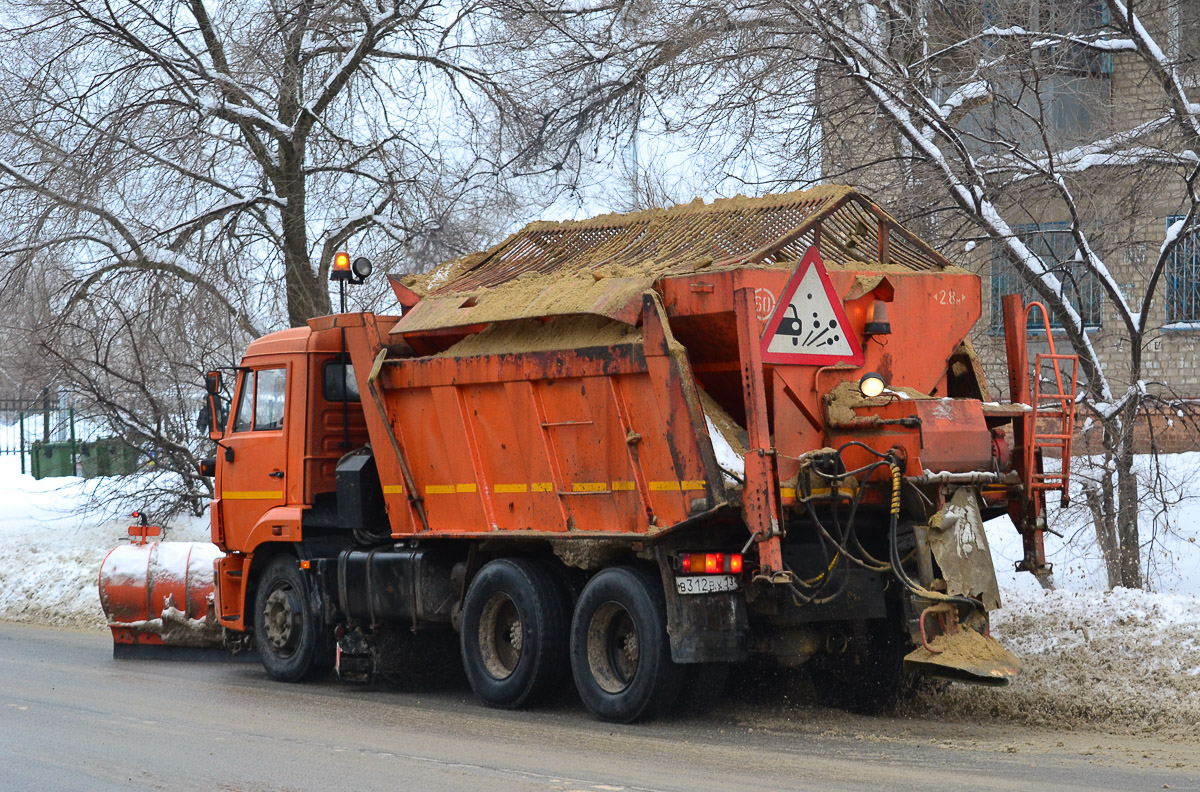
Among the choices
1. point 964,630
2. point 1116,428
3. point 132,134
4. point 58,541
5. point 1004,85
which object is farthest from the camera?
point 58,541

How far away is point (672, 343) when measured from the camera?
7887 mm

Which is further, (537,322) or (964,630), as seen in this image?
(537,322)

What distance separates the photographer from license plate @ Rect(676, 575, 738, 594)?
25.5ft

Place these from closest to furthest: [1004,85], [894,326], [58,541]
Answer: [894,326] → [1004,85] → [58,541]

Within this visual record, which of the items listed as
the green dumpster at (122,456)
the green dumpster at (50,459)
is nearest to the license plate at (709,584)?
the green dumpster at (122,456)

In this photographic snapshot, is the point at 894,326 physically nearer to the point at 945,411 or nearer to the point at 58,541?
the point at 945,411

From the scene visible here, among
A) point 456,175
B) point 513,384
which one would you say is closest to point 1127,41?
point 513,384

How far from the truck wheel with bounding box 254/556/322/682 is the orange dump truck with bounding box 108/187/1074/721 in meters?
0.35

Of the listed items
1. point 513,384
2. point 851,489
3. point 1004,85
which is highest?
point 1004,85

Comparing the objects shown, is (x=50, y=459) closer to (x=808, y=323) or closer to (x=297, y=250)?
(x=297, y=250)

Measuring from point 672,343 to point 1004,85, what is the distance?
646cm

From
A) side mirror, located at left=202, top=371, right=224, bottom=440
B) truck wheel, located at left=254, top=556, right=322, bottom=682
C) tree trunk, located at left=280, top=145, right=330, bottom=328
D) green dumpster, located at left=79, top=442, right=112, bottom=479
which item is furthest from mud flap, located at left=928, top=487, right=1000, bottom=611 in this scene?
green dumpster, located at left=79, top=442, right=112, bottom=479

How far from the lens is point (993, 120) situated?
41.5 ft

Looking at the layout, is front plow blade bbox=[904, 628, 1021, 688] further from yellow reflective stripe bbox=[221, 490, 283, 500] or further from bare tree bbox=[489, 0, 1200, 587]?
yellow reflective stripe bbox=[221, 490, 283, 500]
